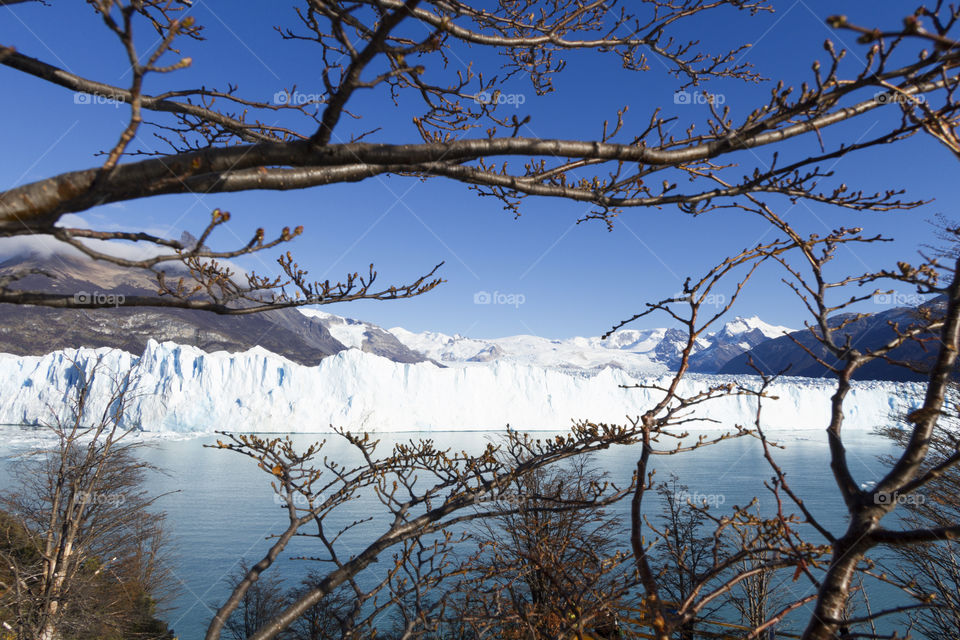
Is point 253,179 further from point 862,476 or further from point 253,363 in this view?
point 253,363

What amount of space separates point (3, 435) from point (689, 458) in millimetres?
63233

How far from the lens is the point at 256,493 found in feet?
111

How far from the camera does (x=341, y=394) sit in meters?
48.8

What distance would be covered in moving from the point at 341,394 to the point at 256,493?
51.8 feet

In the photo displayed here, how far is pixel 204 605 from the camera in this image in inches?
733

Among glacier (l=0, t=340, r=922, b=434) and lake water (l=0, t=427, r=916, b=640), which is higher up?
glacier (l=0, t=340, r=922, b=434)

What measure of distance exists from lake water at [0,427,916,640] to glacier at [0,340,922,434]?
2968mm

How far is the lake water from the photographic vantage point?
20188 mm

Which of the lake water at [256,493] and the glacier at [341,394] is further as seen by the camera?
the glacier at [341,394]

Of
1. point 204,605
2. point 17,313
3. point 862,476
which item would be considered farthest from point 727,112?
point 17,313

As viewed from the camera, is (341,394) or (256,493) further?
(341,394)

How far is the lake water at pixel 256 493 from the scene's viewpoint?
20.2 metres

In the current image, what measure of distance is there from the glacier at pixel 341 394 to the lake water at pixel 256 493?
9.74ft

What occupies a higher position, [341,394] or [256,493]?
[341,394]
